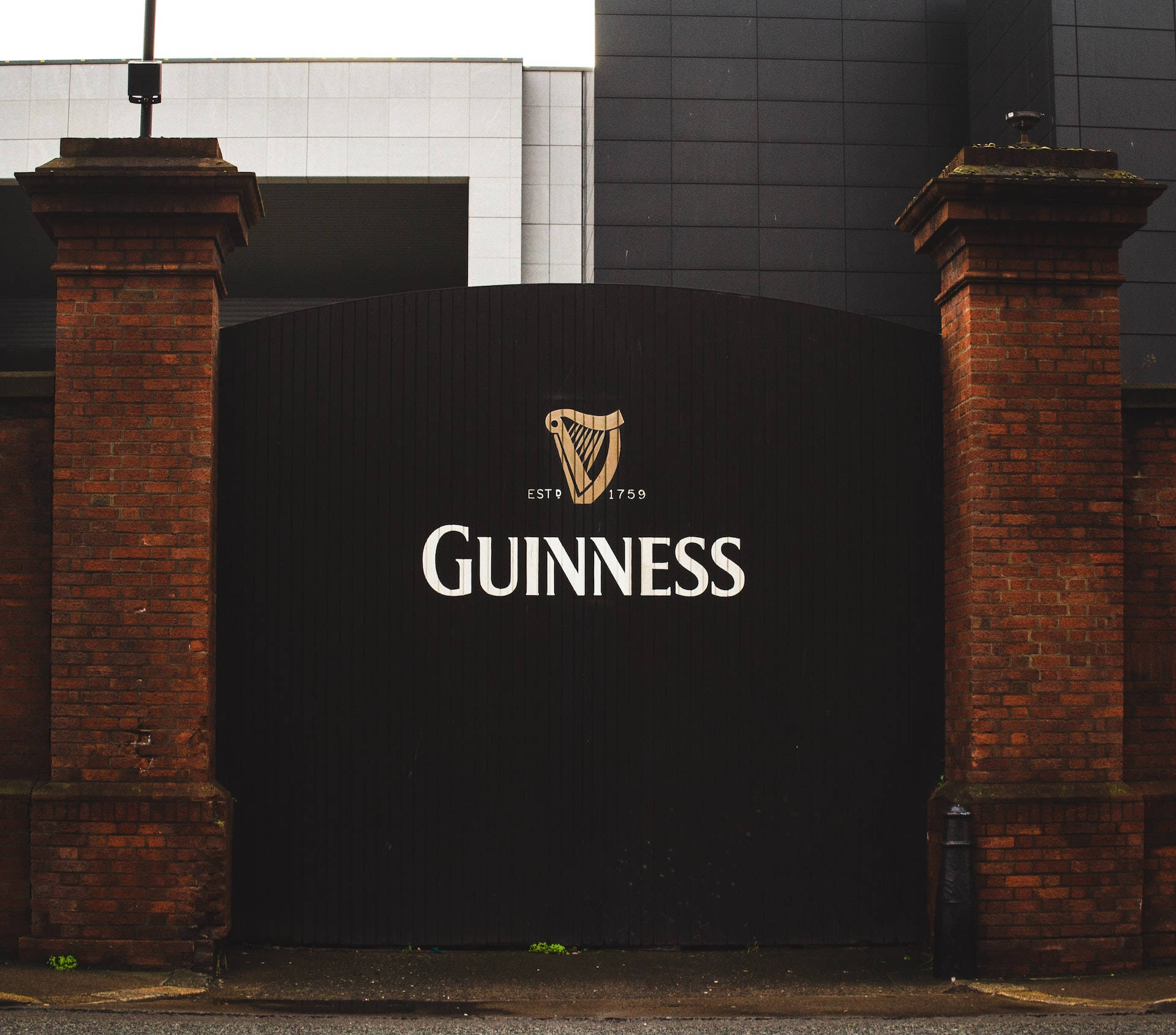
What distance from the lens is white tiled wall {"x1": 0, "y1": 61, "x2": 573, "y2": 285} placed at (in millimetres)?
23062

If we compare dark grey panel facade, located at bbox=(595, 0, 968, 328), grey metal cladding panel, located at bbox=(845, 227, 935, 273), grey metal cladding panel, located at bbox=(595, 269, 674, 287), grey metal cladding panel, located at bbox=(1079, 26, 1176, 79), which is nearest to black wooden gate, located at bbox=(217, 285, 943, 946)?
grey metal cladding panel, located at bbox=(1079, 26, 1176, 79)

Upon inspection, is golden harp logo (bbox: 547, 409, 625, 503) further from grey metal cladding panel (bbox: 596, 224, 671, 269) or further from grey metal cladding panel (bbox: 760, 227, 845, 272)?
grey metal cladding panel (bbox: 760, 227, 845, 272)

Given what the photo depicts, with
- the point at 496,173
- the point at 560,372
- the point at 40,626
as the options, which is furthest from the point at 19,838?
the point at 496,173

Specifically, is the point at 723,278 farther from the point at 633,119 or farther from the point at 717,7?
the point at 717,7

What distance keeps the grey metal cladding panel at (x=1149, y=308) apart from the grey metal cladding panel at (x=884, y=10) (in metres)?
8.05

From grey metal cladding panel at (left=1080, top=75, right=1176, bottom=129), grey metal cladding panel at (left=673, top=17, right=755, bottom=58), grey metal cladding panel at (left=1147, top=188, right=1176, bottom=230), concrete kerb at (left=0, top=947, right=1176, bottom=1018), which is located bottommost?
concrete kerb at (left=0, top=947, right=1176, bottom=1018)

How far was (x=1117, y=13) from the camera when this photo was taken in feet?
68.3

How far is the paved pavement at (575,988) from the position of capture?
6500 millimetres

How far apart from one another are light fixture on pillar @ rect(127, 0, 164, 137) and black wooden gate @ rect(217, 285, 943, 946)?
157cm

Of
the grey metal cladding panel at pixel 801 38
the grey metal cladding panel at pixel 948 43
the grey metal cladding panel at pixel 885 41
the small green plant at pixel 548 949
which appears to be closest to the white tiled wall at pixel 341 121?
the grey metal cladding panel at pixel 801 38

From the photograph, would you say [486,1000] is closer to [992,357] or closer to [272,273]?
[992,357]

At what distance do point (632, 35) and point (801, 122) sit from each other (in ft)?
12.5

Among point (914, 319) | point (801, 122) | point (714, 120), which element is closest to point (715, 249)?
point (714, 120)

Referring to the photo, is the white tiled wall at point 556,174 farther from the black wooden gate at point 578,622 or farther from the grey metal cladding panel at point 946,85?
the black wooden gate at point 578,622
